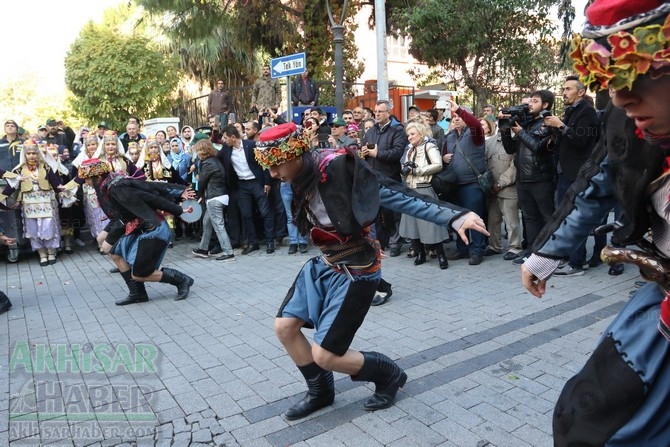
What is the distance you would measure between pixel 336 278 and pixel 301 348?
537 mm

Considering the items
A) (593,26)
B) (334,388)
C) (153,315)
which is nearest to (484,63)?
(153,315)

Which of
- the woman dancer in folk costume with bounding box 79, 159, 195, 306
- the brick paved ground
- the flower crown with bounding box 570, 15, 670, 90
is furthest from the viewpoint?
the woman dancer in folk costume with bounding box 79, 159, 195, 306

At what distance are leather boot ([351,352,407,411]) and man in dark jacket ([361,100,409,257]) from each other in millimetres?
4757

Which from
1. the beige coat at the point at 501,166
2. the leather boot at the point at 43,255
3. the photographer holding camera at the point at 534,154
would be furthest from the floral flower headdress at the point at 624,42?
the leather boot at the point at 43,255

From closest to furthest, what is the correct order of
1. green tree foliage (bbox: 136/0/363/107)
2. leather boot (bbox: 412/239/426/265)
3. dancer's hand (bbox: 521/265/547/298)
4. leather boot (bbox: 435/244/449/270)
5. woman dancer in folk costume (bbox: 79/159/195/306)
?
dancer's hand (bbox: 521/265/547/298), woman dancer in folk costume (bbox: 79/159/195/306), leather boot (bbox: 435/244/449/270), leather boot (bbox: 412/239/426/265), green tree foliage (bbox: 136/0/363/107)

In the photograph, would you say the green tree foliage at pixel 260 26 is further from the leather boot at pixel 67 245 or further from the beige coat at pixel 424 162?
the beige coat at pixel 424 162

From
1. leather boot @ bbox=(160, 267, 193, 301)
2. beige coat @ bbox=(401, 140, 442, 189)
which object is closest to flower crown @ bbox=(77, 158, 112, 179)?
leather boot @ bbox=(160, 267, 193, 301)

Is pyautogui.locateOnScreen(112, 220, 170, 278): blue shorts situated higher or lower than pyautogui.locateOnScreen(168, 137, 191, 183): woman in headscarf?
lower

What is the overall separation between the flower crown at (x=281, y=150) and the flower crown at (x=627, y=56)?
190 cm

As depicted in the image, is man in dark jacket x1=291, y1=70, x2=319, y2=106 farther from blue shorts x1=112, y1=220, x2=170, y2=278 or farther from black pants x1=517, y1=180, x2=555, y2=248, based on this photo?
blue shorts x1=112, y1=220, x2=170, y2=278

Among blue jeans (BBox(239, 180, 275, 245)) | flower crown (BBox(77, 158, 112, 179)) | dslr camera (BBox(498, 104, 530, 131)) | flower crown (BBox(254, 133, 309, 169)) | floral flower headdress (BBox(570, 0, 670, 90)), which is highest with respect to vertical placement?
floral flower headdress (BBox(570, 0, 670, 90))

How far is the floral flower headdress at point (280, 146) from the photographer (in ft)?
10.8

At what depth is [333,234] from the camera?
11.0ft

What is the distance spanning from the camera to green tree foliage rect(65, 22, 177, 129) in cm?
1791
